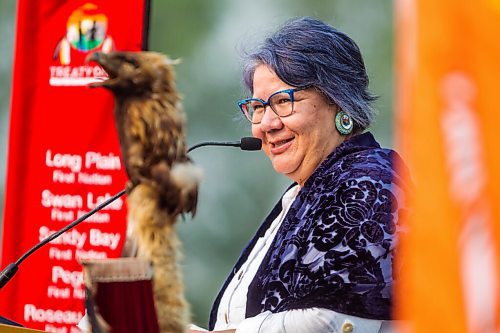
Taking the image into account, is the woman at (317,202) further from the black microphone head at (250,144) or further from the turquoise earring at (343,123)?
the black microphone head at (250,144)

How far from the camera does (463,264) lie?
972 mm

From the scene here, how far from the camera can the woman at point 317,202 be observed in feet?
6.82

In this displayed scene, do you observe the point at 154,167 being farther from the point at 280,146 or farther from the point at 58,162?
the point at 58,162

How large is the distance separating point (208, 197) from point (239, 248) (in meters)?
0.28

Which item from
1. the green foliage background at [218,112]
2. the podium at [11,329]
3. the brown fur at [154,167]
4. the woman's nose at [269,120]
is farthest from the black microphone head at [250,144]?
the green foliage background at [218,112]

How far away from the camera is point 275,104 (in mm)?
2406

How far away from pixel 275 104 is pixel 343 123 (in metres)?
0.20

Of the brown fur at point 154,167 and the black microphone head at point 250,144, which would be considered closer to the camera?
the brown fur at point 154,167

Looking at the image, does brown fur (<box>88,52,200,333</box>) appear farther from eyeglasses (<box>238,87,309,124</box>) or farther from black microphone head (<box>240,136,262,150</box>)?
eyeglasses (<box>238,87,309,124</box>)

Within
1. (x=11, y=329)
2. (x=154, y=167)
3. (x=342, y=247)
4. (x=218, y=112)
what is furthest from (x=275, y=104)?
(x=218, y=112)

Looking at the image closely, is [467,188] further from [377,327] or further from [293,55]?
[293,55]

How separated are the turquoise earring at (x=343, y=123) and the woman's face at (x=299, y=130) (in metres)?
0.01

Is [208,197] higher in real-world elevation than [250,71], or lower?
lower

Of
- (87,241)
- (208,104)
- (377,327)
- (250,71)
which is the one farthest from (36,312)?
(377,327)
